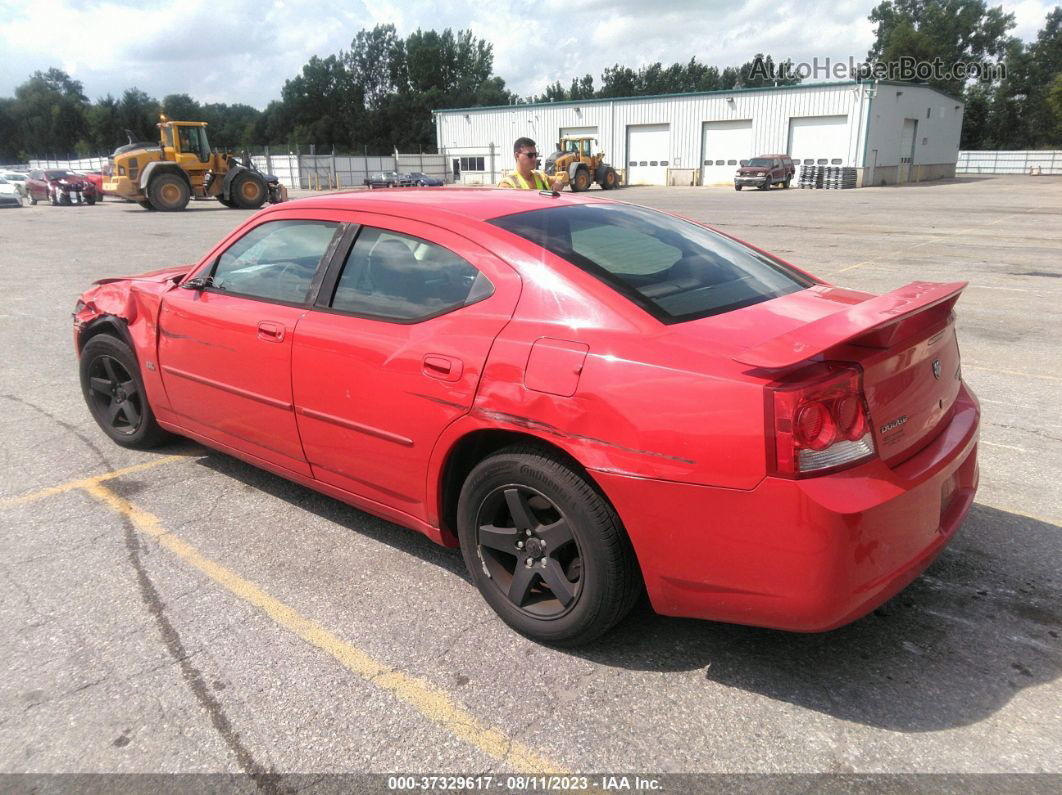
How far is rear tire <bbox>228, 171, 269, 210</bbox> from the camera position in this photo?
27766mm

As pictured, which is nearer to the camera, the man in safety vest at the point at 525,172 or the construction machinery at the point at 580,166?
the man in safety vest at the point at 525,172

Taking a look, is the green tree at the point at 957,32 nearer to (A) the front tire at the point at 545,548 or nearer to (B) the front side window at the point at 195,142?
(B) the front side window at the point at 195,142

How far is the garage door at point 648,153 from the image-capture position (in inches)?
2013

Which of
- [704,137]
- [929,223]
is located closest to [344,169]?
[704,137]

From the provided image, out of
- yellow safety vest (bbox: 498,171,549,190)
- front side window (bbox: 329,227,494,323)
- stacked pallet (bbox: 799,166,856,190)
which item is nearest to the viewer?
front side window (bbox: 329,227,494,323)

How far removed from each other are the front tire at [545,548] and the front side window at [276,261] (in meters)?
1.32

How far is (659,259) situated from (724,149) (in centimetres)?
4992

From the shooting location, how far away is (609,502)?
97.4 inches

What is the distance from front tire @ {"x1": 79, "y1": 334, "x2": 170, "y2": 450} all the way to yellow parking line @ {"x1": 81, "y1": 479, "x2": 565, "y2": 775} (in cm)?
102

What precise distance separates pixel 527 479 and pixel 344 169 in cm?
5456

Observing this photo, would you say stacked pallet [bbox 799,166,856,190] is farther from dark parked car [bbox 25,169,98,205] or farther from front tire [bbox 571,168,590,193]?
dark parked car [bbox 25,169,98,205]

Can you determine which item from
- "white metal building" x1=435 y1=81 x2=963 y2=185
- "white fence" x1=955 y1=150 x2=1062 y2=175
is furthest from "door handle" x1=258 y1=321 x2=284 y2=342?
"white fence" x1=955 y1=150 x2=1062 y2=175

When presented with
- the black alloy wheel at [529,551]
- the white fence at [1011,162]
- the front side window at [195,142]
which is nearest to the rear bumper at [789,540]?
the black alloy wheel at [529,551]

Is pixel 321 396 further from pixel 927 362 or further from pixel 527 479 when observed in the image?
pixel 927 362
